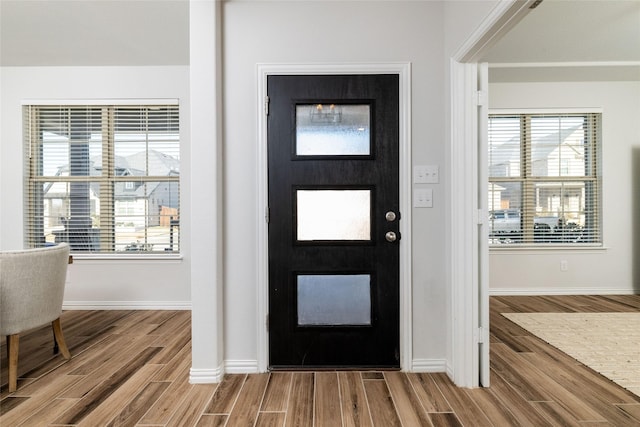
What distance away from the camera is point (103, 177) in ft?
12.2

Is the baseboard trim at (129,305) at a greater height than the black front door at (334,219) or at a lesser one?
lesser

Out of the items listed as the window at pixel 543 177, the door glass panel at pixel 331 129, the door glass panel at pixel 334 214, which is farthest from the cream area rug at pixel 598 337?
the door glass panel at pixel 331 129

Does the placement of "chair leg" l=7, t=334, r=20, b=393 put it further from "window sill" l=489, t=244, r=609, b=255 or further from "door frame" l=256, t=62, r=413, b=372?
"window sill" l=489, t=244, r=609, b=255

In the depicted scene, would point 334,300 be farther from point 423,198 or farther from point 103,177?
point 103,177

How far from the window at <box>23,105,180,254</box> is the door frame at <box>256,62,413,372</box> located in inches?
76.7

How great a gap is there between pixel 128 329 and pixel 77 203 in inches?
68.6

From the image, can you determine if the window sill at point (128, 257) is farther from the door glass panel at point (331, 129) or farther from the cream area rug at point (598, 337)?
the cream area rug at point (598, 337)

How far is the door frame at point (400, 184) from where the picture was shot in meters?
2.21

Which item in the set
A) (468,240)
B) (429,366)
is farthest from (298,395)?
(468,240)

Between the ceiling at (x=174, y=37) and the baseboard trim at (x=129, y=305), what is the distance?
272cm

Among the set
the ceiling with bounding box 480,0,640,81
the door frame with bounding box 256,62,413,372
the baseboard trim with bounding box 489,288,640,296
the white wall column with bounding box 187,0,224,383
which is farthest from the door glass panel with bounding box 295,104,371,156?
the baseboard trim with bounding box 489,288,640,296

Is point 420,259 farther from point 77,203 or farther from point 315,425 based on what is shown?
point 77,203

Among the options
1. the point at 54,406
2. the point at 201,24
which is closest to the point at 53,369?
the point at 54,406

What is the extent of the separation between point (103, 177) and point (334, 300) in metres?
3.20
